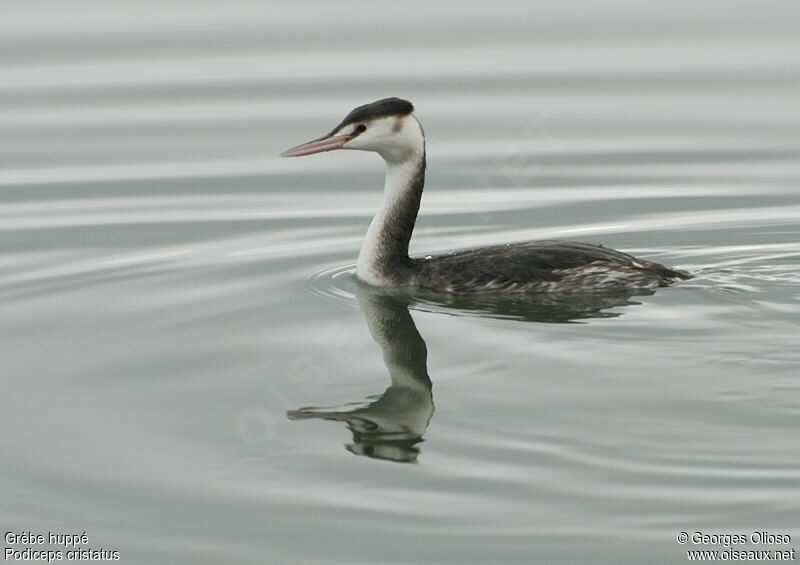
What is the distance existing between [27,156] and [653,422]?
9013mm

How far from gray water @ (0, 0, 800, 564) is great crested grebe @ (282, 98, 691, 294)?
0.61 ft

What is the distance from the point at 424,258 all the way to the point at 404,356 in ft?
5.55

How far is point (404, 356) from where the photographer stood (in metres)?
10.5

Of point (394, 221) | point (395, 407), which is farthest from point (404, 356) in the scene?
point (394, 221)

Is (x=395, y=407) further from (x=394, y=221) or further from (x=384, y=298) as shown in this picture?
(x=394, y=221)

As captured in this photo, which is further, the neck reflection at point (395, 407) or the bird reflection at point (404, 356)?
the bird reflection at point (404, 356)

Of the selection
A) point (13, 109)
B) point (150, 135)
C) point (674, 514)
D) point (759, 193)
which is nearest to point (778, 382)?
point (674, 514)

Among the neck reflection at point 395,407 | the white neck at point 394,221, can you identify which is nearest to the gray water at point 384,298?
the neck reflection at point 395,407

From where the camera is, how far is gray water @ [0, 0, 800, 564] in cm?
794

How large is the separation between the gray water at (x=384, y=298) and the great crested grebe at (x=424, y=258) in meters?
0.19

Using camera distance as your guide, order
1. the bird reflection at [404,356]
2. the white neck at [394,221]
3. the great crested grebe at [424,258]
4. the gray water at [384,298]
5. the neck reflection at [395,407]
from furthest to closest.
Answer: the white neck at [394,221], the great crested grebe at [424,258], the bird reflection at [404,356], the neck reflection at [395,407], the gray water at [384,298]

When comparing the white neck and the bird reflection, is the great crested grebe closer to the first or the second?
the white neck

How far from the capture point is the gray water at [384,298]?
794 cm

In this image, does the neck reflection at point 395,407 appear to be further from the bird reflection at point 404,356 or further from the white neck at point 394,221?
the white neck at point 394,221
